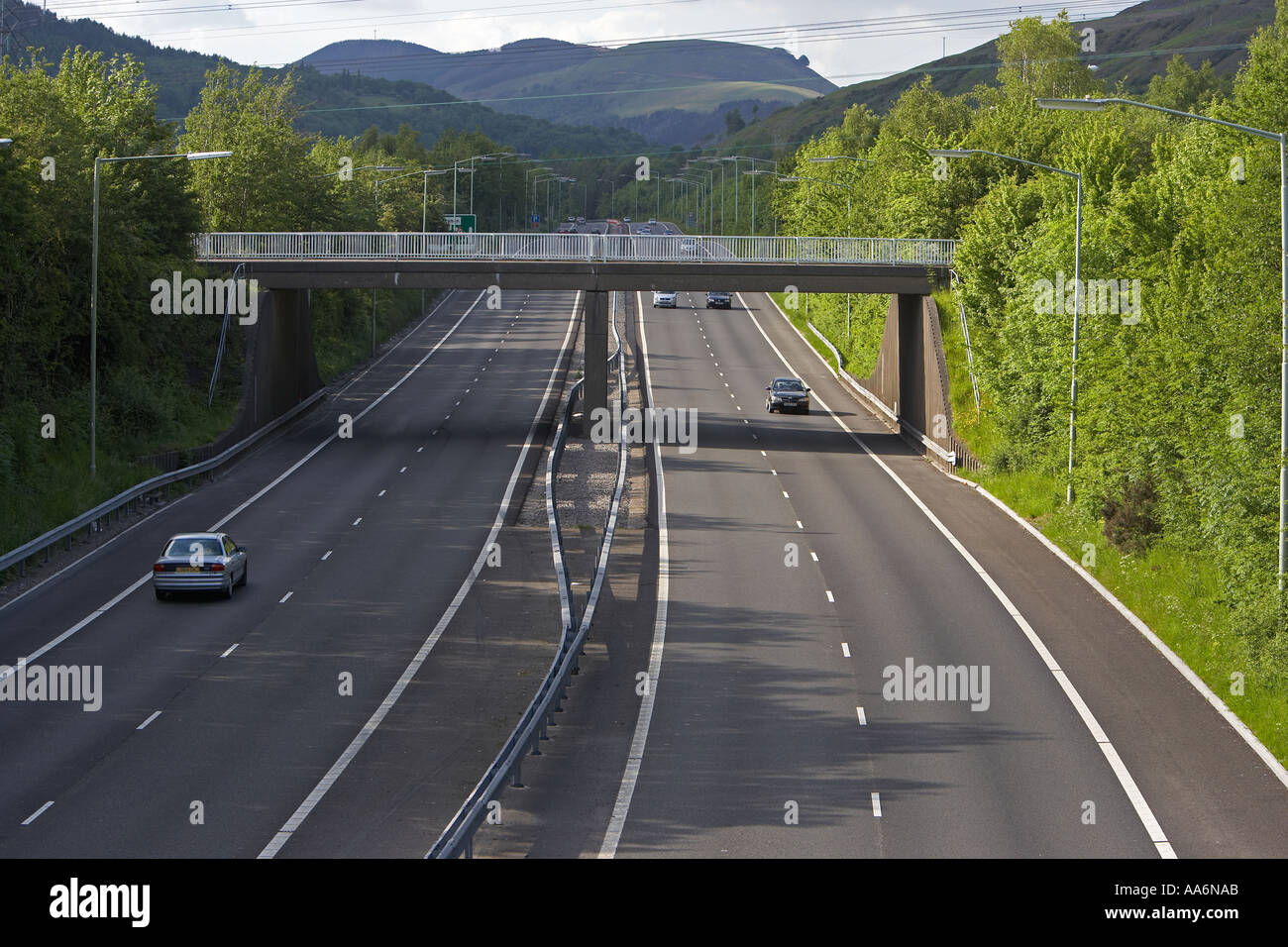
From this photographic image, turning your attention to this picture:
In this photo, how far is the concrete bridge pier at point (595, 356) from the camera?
6003cm

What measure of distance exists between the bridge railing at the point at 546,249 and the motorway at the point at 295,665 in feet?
32.1

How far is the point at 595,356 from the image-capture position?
60344 mm

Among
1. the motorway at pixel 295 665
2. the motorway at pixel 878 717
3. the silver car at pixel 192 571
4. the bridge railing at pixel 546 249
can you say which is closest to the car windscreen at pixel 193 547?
Result: the silver car at pixel 192 571

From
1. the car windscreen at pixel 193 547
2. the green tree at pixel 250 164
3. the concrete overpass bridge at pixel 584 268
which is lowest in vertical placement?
the car windscreen at pixel 193 547

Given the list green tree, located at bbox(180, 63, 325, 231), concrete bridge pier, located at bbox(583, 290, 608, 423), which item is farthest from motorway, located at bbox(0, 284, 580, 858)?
green tree, located at bbox(180, 63, 325, 231)

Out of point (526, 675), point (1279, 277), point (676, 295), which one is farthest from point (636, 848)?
point (676, 295)

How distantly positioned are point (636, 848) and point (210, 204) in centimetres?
6003

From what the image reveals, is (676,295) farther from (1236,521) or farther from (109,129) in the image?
(1236,521)

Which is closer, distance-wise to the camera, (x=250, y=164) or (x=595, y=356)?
(x=595, y=356)

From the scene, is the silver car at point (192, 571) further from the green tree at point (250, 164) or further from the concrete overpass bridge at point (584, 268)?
the green tree at point (250, 164)

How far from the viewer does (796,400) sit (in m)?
66.2

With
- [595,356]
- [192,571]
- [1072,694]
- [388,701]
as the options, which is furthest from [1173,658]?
[595,356]

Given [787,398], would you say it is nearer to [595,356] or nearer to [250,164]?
[595,356]

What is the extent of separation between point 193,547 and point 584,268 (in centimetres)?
2820
